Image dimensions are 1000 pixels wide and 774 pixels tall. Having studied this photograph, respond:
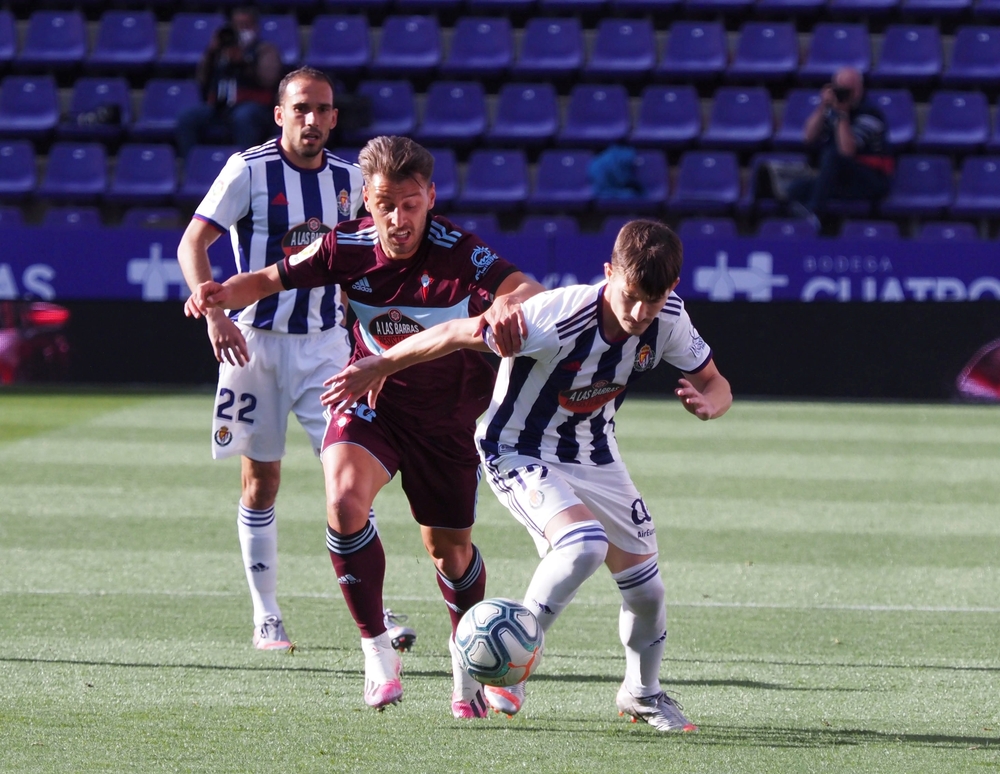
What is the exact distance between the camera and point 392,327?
461cm

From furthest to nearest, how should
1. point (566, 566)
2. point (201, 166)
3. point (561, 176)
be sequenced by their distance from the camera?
point (561, 176) < point (201, 166) < point (566, 566)

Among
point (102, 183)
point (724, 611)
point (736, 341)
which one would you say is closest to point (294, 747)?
point (724, 611)

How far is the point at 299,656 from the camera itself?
5195 millimetres

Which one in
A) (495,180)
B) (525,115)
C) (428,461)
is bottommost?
(428,461)

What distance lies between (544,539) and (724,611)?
6.78 ft

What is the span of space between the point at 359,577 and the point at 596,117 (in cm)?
1307

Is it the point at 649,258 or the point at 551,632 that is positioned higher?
the point at 649,258

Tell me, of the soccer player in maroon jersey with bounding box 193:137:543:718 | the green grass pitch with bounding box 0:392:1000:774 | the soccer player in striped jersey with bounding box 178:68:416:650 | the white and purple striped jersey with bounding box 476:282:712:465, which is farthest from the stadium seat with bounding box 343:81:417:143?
the white and purple striped jersey with bounding box 476:282:712:465

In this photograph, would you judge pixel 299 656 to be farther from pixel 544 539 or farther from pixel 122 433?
pixel 122 433

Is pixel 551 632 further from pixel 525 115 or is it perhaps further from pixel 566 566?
pixel 525 115

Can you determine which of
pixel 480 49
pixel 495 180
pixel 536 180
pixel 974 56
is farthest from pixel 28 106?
pixel 974 56

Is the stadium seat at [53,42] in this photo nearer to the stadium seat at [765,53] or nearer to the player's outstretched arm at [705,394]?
the stadium seat at [765,53]

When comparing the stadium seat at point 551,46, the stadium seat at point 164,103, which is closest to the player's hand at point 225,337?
the stadium seat at point 164,103

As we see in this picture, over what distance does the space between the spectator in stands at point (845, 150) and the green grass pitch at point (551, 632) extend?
5.44m
